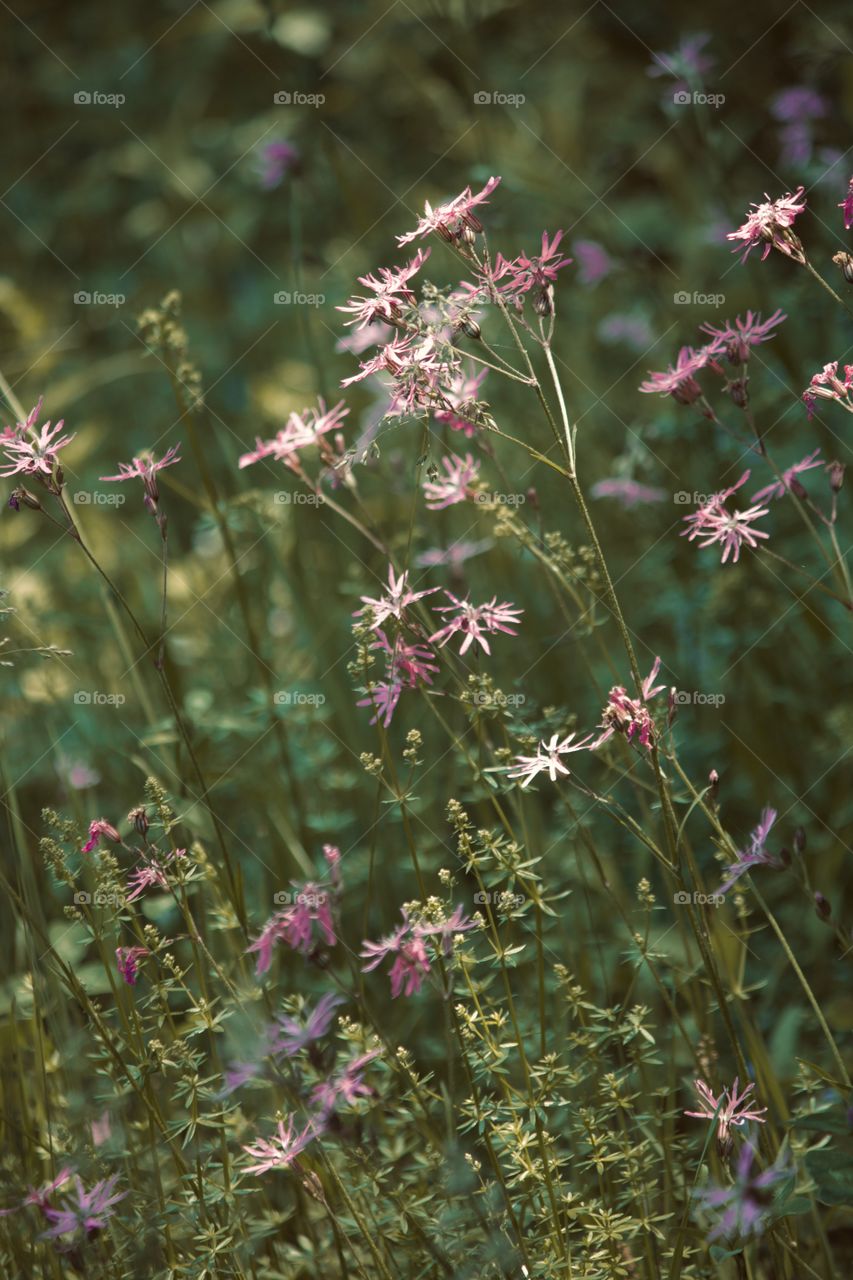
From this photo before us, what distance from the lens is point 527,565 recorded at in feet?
8.80

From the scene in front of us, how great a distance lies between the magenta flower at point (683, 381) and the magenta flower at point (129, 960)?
2.72 ft

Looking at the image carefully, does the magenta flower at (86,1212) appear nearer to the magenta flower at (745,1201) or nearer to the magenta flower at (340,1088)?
the magenta flower at (340,1088)

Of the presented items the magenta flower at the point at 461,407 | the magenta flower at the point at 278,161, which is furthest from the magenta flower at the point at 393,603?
the magenta flower at the point at 278,161

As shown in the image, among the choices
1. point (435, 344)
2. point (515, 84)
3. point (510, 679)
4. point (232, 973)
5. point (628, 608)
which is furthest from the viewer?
point (515, 84)

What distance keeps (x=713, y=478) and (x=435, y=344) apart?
1.21 m

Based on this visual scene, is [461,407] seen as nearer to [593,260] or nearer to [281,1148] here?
[281,1148]

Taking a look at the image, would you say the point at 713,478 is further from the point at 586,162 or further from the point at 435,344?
the point at 586,162

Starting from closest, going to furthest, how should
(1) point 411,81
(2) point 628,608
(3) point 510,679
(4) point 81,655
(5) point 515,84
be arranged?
(3) point 510,679
(2) point 628,608
(4) point 81,655
(1) point 411,81
(5) point 515,84

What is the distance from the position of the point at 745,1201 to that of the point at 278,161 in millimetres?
2041

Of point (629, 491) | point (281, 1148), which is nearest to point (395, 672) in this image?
point (281, 1148)

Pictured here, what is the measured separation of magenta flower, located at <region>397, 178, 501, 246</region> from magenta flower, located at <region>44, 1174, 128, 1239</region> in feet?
3.35

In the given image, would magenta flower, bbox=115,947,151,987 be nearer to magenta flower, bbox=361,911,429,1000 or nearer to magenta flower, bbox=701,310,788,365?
magenta flower, bbox=361,911,429,1000

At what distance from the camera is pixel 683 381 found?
1.52m

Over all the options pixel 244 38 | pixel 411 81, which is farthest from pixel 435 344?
pixel 244 38
